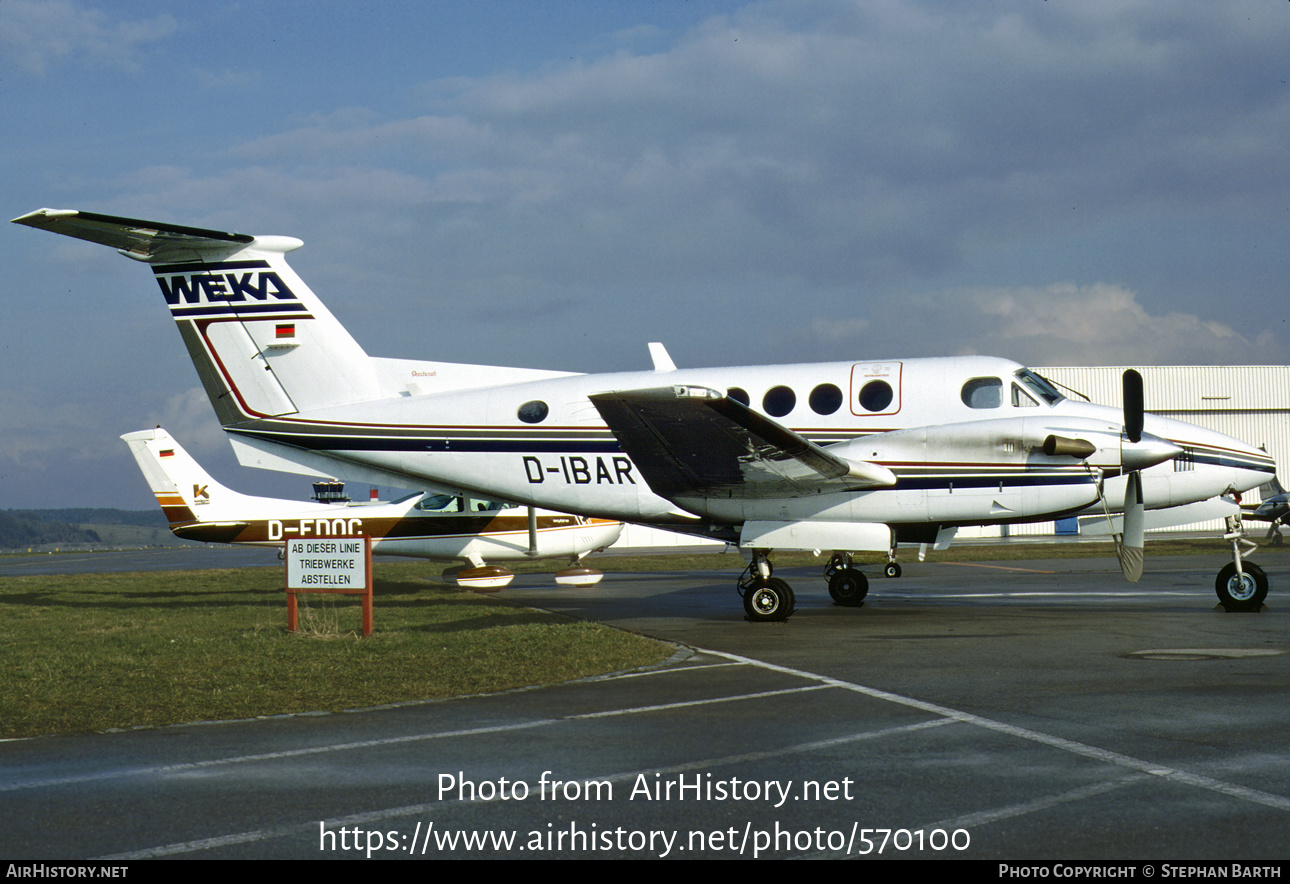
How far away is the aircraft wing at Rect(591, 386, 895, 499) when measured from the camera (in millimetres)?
12219

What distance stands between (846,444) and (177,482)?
17289 mm

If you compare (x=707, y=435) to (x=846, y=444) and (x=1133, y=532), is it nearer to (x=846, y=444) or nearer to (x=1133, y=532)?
(x=846, y=444)

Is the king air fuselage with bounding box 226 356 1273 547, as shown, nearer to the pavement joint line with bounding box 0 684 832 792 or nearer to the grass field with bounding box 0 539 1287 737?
the grass field with bounding box 0 539 1287 737

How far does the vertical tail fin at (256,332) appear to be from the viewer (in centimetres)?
1620

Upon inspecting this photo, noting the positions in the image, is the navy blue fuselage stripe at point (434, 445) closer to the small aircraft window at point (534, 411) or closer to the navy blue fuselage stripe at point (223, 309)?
the small aircraft window at point (534, 411)

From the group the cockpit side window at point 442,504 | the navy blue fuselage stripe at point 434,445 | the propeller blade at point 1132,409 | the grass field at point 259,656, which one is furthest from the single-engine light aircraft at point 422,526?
the propeller blade at point 1132,409

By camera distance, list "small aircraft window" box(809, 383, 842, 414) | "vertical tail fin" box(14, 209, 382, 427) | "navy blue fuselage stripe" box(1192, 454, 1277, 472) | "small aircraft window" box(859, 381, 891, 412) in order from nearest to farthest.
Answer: "navy blue fuselage stripe" box(1192, 454, 1277, 472) < "small aircraft window" box(859, 381, 891, 412) < "small aircraft window" box(809, 383, 842, 414) < "vertical tail fin" box(14, 209, 382, 427)

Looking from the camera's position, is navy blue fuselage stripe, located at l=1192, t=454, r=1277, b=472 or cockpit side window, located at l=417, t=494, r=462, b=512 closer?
navy blue fuselage stripe, located at l=1192, t=454, r=1277, b=472

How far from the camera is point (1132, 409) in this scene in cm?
1359

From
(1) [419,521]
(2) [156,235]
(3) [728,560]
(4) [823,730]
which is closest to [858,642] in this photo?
(4) [823,730]

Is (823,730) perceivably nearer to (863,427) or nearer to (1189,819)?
(1189,819)

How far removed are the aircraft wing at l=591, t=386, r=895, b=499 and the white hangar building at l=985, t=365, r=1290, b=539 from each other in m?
40.6

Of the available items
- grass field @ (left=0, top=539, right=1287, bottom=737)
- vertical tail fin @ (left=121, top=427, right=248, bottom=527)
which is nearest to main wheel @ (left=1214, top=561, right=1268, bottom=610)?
grass field @ (left=0, top=539, right=1287, bottom=737)

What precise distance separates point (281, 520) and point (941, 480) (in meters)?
15.7
